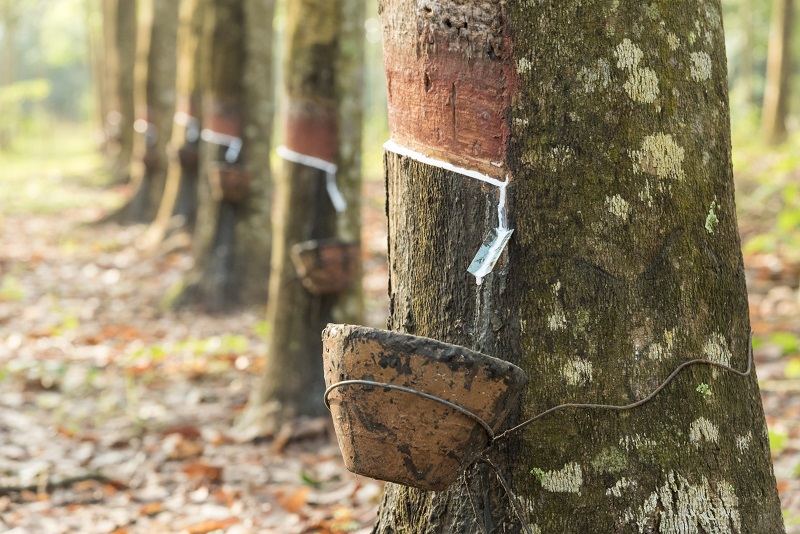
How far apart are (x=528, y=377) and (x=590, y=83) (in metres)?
0.64

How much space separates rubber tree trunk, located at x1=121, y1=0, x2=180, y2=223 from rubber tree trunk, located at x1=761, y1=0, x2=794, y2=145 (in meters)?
9.18

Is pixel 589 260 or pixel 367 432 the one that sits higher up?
pixel 589 260

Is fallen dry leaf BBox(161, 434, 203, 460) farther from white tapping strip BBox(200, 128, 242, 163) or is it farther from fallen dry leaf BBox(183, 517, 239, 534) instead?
white tapping strip BBox(200, 128, 242, 163)

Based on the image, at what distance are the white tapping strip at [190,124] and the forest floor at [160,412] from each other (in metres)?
1.38

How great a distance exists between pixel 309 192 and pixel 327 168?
0.53 ft

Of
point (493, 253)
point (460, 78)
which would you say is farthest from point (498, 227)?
point (460, 78)

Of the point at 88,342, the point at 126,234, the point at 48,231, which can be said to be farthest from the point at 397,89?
the point at 48,231

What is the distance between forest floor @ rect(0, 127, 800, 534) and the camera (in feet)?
11.4

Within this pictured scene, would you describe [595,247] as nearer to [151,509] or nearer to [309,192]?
[151,509]

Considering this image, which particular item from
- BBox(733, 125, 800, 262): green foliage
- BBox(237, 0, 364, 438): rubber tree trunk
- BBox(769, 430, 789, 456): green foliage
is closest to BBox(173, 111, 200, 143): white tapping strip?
BBox(237, 0, 364, 438): rubber tree trunk

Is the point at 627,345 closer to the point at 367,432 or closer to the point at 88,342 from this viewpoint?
the point at 367,432

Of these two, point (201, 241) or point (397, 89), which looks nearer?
point (397, 89)

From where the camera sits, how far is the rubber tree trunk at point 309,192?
14.4 feet

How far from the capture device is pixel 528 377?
180 cm
